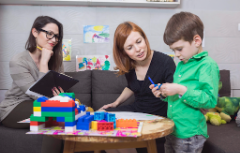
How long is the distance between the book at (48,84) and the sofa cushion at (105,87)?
0.69 m

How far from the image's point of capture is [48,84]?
1161mm

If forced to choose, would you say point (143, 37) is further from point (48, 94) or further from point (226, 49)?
point (226, 49)

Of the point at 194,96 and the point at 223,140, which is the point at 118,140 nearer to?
the point at 194,96

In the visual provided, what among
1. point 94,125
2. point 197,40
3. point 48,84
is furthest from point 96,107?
point 197,40

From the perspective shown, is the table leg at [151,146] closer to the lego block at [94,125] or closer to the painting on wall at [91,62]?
the lego block at [94,125]

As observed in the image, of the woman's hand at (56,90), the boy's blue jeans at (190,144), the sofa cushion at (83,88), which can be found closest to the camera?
the boy's blue jeans at (190,144)

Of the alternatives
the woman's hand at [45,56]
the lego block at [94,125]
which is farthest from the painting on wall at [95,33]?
the lego block at [94,125]

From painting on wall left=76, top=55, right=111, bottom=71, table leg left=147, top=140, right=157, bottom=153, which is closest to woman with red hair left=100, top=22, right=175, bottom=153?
table leg left=147, top=140, right=157, bottom=153

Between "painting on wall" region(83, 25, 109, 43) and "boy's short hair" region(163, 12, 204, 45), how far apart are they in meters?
1.42

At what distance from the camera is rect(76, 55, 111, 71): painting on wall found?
7.80 feet

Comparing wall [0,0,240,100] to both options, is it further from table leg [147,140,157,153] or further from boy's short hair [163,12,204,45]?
table leg [147,140,157,153]

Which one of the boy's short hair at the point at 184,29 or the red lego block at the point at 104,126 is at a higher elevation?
the boy's short hair at the point at 184,29

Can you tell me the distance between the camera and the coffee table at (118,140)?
77cm

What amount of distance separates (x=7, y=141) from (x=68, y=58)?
3.67 feet
